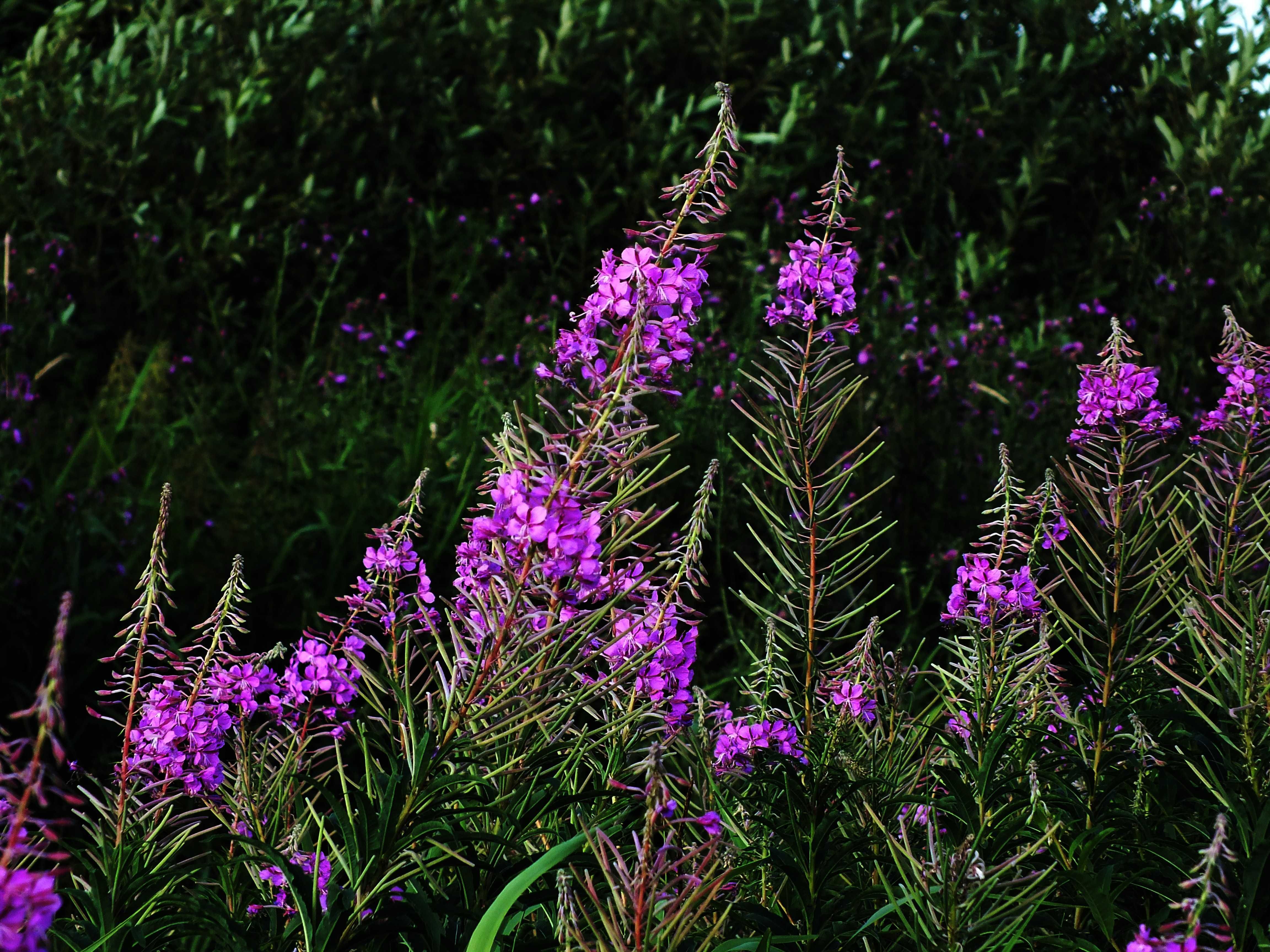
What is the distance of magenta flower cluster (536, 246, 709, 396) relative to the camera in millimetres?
1493

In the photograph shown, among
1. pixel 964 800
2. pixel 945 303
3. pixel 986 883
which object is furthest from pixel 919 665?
pixel 945 303

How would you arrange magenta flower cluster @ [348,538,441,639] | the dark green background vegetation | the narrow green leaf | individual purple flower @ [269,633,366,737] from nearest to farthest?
1. the narrow green leaf
2. magenta flower cluster @ [348,538,441,639]
3. individual purple flower @ [269,633,366,737]
4. the dark green background vegetation

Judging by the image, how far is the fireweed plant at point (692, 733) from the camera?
149 cm

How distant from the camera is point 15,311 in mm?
5793

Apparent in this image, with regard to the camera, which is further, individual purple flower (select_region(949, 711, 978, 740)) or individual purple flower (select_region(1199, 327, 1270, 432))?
individual purple flower (select_region(1199, 327, 1270, 432))

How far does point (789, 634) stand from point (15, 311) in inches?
198

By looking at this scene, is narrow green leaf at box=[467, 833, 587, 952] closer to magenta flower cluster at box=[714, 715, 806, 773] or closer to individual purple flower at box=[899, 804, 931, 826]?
magenta flower cluster at box=[714, 715, 806, 773]

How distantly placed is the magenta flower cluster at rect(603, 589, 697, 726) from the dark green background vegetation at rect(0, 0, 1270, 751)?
270 cm

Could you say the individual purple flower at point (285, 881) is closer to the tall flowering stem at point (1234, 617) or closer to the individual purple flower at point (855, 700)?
the individual purple flower at point (855, 700)

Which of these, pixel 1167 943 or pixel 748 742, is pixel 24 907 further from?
pixel 748 742

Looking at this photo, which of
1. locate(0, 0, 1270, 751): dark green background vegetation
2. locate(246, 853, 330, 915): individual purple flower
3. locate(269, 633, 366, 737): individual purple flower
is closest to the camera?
locate(246, 853, 330, 915): individual purple flower

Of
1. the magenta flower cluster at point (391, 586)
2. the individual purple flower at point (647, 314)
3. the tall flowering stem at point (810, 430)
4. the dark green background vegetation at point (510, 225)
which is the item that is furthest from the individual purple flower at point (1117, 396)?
the dark green background vegetation at point (510, 225)

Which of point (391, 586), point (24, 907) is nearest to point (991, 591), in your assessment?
point (391, 586)

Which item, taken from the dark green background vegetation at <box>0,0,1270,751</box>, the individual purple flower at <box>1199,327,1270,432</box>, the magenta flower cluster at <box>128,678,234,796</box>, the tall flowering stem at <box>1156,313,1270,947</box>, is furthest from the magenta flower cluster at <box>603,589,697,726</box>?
the dark green background vegetation at <box>0,0,1270,751</box>
